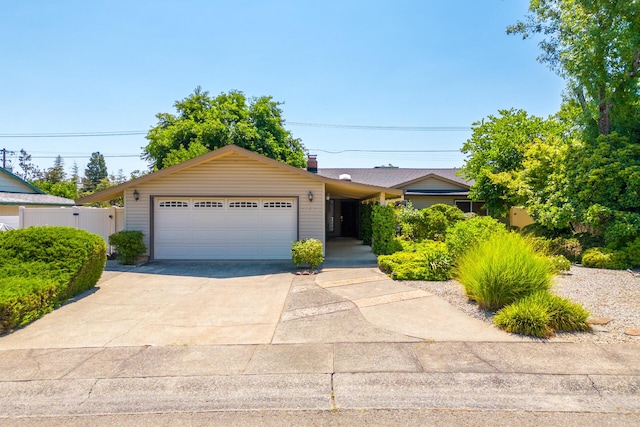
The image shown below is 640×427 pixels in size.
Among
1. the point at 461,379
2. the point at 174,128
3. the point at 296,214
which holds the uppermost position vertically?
the point at 174,128

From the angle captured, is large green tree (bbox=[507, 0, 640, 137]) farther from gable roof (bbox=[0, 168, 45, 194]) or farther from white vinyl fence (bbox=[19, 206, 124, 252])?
gable roof (bbox=[0, 168, 45, 194])

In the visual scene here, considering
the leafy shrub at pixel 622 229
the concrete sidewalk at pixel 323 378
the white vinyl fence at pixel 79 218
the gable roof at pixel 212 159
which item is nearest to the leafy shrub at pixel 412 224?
the gable roof at pixel 212 159

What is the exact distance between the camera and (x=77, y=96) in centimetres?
1756

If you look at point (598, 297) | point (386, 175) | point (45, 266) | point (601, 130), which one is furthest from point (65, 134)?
point (598, 297)

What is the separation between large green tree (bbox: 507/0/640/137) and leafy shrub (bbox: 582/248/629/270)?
4848mm

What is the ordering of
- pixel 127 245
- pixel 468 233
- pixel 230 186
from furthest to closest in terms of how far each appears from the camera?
pixel 230 186
pixel 127 245
pixel 468 233

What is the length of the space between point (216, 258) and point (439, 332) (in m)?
8.42

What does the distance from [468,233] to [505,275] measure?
2506 mm

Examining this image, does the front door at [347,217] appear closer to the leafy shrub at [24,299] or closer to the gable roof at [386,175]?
the gable roof at [386,175]

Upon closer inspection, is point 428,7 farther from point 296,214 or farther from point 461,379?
point 461,379

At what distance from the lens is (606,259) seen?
930 centimetres

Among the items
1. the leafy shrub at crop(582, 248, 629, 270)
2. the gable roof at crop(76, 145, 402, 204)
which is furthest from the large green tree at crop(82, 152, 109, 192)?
the leafy shrub at crop(582, 248, 629, 270)

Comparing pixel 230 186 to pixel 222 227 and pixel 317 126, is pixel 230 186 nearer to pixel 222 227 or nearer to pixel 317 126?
pixel 222 227

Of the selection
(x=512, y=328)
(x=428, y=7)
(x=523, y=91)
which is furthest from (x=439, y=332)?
(x=523, y=91)
